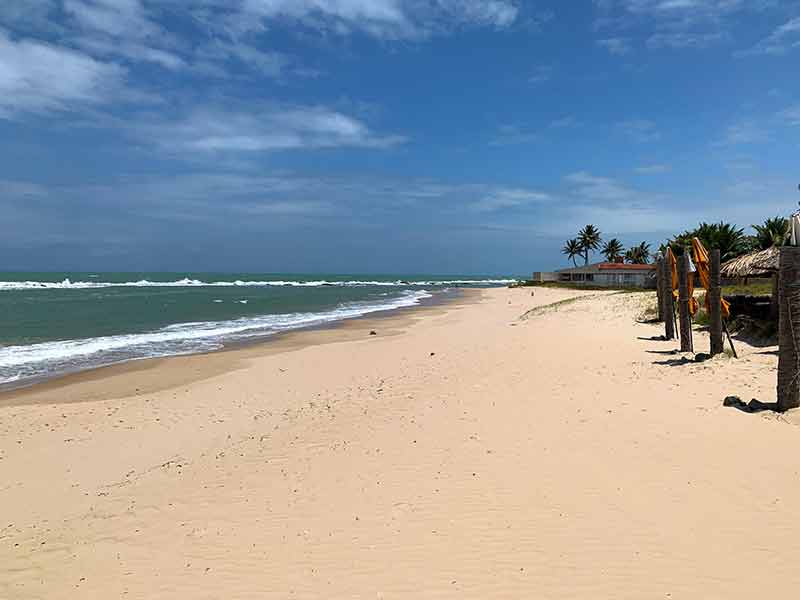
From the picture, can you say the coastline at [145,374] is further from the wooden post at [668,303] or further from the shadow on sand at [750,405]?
the wooden post at [668,303]

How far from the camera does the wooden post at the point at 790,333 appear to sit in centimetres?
762

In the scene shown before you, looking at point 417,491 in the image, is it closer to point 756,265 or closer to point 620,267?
point 756,265

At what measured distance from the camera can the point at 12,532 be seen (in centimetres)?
535

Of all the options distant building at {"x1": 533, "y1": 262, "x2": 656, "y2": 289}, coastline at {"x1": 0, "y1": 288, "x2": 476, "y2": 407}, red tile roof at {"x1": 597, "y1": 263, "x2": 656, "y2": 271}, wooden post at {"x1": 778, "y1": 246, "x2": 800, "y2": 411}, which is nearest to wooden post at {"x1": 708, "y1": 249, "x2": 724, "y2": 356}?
wooden post at {"x1": 778, "y1": 246, "x2": 800, "y2": 411}

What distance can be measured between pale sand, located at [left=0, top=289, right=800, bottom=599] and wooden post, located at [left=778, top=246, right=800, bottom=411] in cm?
45

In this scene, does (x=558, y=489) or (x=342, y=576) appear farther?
(x=558, y=489)

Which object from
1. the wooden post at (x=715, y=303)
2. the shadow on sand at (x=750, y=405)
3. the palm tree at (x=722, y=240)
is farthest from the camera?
the palm tree at (x=722, y=240)

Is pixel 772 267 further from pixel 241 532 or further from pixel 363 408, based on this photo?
pixel 241 532

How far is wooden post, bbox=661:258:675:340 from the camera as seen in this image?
16.2 meters

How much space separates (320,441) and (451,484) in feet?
8.05

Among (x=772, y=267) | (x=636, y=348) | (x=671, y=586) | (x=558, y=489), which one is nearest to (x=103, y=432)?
(x=558, y=489)

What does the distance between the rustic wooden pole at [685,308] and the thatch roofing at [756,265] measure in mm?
2702

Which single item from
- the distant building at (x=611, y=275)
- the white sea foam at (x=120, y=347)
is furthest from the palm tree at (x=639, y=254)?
the white sea foam at (x=120, y=347)

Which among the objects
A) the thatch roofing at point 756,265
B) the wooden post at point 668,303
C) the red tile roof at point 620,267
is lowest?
the wooden post at point 668,303
